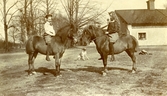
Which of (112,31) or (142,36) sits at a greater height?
(142,36)

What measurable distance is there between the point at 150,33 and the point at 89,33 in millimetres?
19124

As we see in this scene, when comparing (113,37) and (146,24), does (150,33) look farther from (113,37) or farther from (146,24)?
(113,37)

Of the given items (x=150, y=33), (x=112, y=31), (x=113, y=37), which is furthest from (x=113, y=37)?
(x=150, y=33)

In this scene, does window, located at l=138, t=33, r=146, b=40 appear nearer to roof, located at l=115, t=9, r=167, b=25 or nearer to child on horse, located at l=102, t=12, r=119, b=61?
roof, located at l=115, t=9, r=167, b=25

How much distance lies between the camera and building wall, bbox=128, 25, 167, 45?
79.1 feet

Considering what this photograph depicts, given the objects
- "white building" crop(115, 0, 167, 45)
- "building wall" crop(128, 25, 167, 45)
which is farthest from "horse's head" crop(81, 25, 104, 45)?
"white building" crop(115, 0, 167, 45)

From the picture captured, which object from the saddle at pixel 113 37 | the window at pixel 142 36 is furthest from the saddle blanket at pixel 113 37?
the window at pixel 142 36

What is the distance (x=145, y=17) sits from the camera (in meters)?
26.1

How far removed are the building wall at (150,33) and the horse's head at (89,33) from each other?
1712 cm

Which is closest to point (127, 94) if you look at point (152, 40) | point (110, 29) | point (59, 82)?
point (59, 82)

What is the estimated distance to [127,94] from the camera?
542cm

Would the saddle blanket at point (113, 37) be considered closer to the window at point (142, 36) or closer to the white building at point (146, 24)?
the white building at point (146, 24)

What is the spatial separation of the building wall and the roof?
567 mm

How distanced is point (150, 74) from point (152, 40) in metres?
18.1
